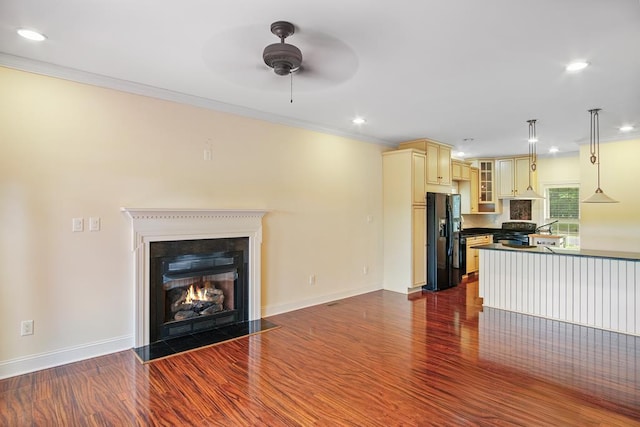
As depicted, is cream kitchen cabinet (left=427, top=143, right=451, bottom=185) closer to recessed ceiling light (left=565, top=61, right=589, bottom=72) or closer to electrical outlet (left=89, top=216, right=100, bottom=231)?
recessed ceiling light (left=565, top=61, right=589, bottom=72)

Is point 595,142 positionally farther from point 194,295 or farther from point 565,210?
point 194,295

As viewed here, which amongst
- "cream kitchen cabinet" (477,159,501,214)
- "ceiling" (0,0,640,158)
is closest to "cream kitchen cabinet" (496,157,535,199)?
"cream kitchen cabinet" (477,159,501,214)

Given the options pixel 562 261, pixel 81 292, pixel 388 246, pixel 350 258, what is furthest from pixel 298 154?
pixel 562 261

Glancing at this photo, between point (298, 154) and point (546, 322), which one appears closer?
point (546, 322)

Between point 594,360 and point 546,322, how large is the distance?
1.17 meters

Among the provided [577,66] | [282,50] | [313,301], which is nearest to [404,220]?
[313,301]

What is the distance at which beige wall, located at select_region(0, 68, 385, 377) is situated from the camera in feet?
9.40

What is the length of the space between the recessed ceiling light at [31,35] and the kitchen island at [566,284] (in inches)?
212

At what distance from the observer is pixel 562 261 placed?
429 centimetres

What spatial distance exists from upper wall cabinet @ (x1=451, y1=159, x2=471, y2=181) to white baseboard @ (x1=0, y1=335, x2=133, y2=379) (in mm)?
6441

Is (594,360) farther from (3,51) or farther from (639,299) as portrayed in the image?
(3,51)

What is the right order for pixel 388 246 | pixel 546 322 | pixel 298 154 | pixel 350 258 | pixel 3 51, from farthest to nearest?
1. pixel 388 246
2. pixel 350 258
3. pixel 298 154
4. pixel 546 322
5. pixel 3 51

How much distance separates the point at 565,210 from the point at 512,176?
1.24 m

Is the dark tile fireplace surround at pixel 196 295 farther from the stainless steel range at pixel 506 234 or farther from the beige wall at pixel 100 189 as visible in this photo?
the stainless steel range at pixel 506 234
